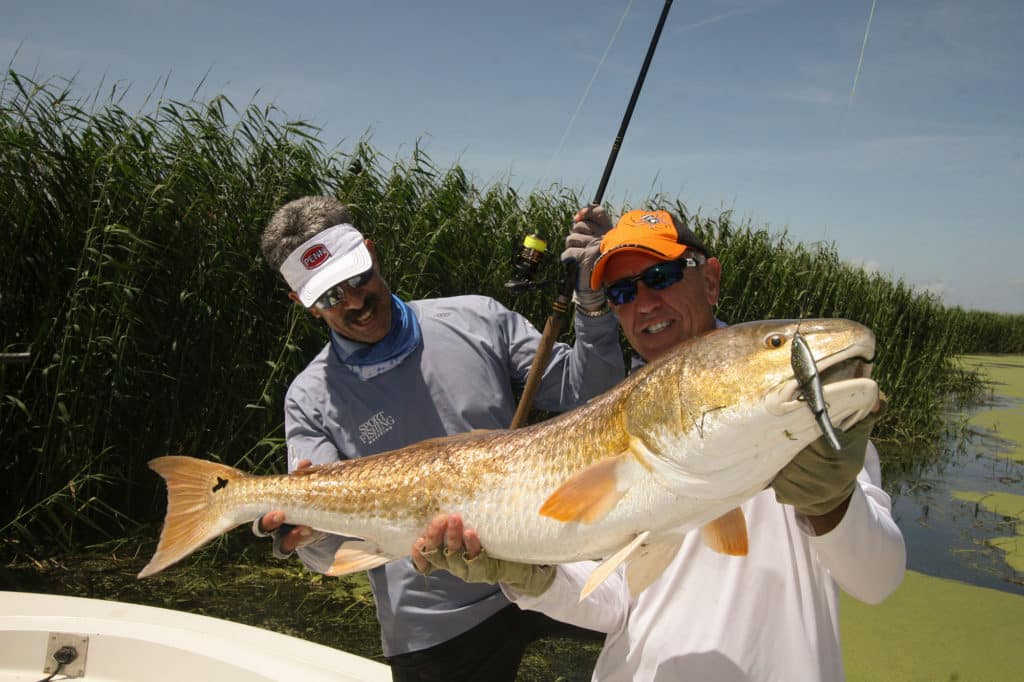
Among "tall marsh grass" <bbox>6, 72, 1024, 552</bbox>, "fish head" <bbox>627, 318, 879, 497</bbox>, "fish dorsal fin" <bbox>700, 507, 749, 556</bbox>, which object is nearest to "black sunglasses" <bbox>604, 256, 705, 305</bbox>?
"fish head" <bbox>627, 318, 879, 497</bbox>

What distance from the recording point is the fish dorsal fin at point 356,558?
7.58 ft

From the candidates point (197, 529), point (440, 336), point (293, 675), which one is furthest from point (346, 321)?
point (293, 675)

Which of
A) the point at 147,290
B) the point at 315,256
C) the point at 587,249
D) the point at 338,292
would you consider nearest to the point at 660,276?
the point at 587,249

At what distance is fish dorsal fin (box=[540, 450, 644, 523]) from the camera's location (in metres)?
1.74

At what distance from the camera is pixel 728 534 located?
1.71 metres

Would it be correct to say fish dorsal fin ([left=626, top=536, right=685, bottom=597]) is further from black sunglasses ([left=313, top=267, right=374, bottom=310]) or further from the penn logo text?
the penn logo text

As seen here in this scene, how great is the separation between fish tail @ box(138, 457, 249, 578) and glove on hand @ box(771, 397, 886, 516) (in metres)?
1.87

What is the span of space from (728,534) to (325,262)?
1.88 meters

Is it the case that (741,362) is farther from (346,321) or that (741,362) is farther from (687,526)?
(346,321)

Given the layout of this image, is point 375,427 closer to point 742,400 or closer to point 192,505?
point 192,505

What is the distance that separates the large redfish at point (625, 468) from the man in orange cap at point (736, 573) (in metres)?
0.10

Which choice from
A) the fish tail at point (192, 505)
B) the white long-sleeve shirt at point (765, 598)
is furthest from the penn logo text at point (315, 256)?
the white long-sleeve shirt at point (765, 598)

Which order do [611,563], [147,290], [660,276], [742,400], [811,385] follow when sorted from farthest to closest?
[147,290] → [660,276] → [611,563] → [742,400] → [811,385]

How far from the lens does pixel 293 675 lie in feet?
9.11
